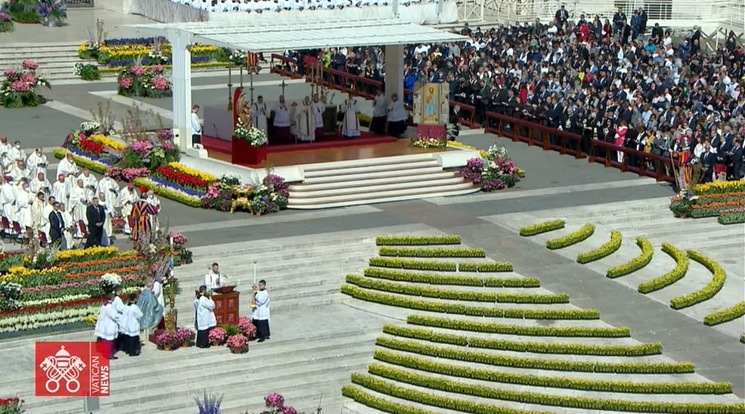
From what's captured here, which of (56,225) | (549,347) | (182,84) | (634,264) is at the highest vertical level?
(182,84)

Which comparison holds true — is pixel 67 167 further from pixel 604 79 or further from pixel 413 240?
pixel 604 79

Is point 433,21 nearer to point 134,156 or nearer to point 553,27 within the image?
point 553,27

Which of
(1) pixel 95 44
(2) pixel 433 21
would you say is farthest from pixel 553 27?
(1) pixel 95 44

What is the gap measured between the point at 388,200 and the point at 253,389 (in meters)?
12.2

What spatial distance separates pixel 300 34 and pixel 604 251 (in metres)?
11.0

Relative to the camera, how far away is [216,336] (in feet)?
120

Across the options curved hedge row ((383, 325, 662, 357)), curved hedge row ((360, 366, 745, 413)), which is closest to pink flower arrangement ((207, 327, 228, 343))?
curved hedge row ((360, 366, 745, 413))

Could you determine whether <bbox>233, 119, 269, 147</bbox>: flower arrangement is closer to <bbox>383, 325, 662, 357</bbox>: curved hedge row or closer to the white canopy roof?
the white canopy roof

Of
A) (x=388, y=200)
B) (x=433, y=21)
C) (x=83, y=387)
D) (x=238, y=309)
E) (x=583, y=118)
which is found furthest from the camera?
(x=433, y=21)

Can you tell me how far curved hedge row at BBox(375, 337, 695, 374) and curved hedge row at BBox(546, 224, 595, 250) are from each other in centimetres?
637

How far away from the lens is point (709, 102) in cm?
5475

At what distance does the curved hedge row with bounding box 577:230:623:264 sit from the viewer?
4278 cm

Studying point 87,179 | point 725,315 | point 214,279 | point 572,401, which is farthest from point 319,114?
point 572,401

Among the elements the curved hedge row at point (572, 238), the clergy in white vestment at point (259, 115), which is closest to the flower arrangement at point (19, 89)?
the clergy in white vestment at point (259, 115)
